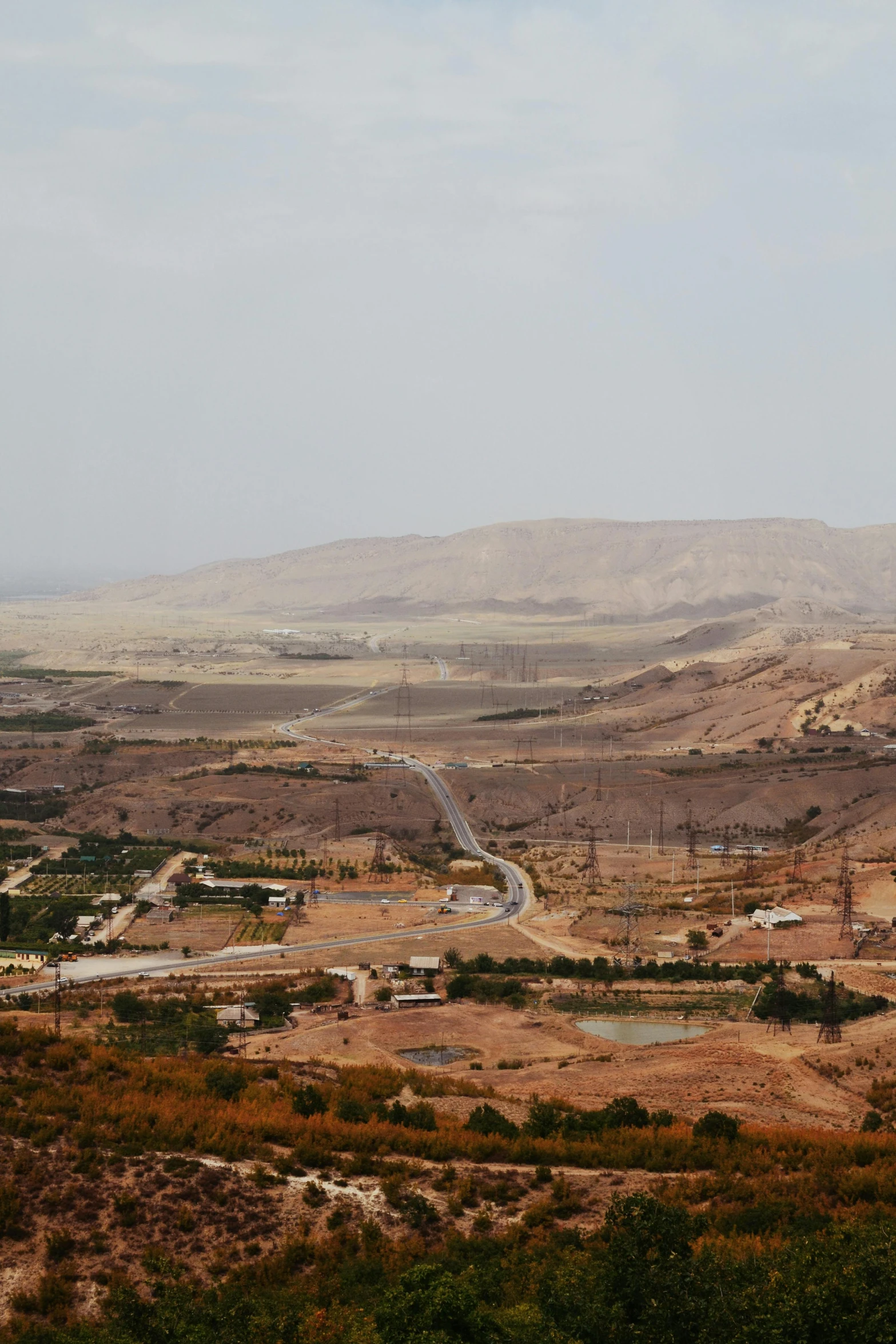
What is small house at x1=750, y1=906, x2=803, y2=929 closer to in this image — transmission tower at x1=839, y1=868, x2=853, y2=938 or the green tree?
transmission tower at x1=839, y1=868, x2=853, y2=938

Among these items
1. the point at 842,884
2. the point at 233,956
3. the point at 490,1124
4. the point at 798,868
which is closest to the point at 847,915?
the point at 842,884

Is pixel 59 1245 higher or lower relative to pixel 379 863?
higher

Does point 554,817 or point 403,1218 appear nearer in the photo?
point 403,1218

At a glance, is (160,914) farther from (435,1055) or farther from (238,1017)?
(435,1055)

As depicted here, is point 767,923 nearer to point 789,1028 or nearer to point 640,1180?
point 789,1028

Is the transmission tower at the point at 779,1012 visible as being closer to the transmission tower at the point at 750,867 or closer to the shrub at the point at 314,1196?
the shrub at the point at 314,1196

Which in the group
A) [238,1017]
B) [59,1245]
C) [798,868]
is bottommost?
[238,1017]

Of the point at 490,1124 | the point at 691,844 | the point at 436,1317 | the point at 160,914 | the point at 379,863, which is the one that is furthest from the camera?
the point at 691,844

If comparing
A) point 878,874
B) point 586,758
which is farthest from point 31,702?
point 878,874

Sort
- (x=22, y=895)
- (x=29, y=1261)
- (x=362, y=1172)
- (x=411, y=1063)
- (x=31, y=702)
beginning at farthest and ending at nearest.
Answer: (x=31, y=702), (x=22, y=895), (x=411, y=1063), (x=362, y=1172), (x=29, y=1261)
